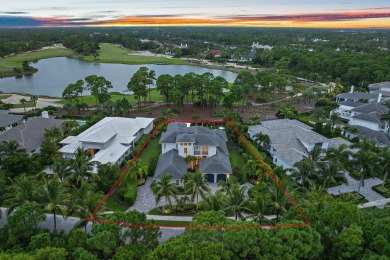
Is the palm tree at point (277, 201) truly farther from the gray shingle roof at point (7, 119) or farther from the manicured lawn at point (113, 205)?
the gray shingle roof at point (7, 119)

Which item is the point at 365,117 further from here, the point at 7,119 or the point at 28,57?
the point at 28,57

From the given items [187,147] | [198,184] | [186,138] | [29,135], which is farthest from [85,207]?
[29,135]

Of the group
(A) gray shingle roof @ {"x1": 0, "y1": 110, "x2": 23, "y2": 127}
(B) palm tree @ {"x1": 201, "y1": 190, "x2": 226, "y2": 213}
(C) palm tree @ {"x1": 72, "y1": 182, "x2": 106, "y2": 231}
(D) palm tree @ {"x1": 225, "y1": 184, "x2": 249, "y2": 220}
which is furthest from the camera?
(A) gray shingle roof @ {"x1": 0, "y1": 110, "x2": 23, "y2": 127}

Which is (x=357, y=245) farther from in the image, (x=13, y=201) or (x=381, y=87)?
(x=381, y=87)

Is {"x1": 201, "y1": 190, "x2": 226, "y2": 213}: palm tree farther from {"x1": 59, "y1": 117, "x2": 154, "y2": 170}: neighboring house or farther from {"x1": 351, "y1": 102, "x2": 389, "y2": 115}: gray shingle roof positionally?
{"x1": 351, "y1": 102, "x2": 389, "y2": 115}: gray shingle roof

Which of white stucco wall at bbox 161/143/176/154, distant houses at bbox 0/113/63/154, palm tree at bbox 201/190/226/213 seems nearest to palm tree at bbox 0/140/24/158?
distant houses at bbox 0/113/63/154

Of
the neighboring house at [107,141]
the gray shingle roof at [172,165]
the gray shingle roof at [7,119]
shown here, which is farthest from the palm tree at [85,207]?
the gray shingle roof at [7,119]
